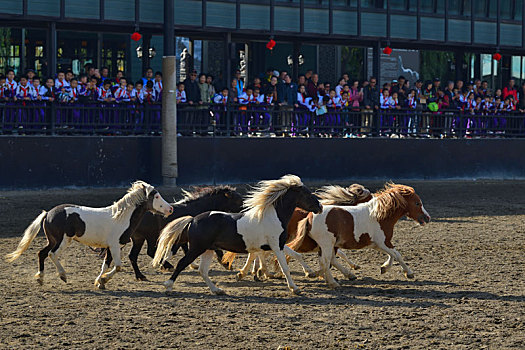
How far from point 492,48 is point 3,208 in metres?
17.3

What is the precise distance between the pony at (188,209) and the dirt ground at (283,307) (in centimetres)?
45

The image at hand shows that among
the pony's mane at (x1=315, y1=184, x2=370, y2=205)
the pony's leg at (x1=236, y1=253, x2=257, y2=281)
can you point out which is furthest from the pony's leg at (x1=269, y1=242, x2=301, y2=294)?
the pony's mane at (x1=315, y1=184, x2=370, y2=205)

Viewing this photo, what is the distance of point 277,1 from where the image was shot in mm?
24688

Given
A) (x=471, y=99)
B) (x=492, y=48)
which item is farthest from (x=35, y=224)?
(x=492, y=48)

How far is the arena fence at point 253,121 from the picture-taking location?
2089 cm

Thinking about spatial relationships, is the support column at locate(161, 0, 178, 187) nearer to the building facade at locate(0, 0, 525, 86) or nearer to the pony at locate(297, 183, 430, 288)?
the building facade at locate(0, 0, 525, 86)

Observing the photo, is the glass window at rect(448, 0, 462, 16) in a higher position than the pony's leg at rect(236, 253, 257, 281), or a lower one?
higher

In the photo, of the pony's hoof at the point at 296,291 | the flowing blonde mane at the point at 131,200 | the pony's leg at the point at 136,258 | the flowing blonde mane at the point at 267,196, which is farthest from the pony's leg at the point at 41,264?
the pony's hoof at the point at 296,291

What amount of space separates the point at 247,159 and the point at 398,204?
1219 cm

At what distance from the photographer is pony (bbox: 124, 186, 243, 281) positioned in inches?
452

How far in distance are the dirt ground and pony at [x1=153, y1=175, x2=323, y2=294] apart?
0.39m

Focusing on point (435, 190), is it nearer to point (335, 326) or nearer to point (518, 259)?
point (518, 259)

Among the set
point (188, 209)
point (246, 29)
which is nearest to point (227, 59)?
point (246, 29)

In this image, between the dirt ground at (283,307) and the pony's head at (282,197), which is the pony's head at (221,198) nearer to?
the dirt ground at (283,307)
